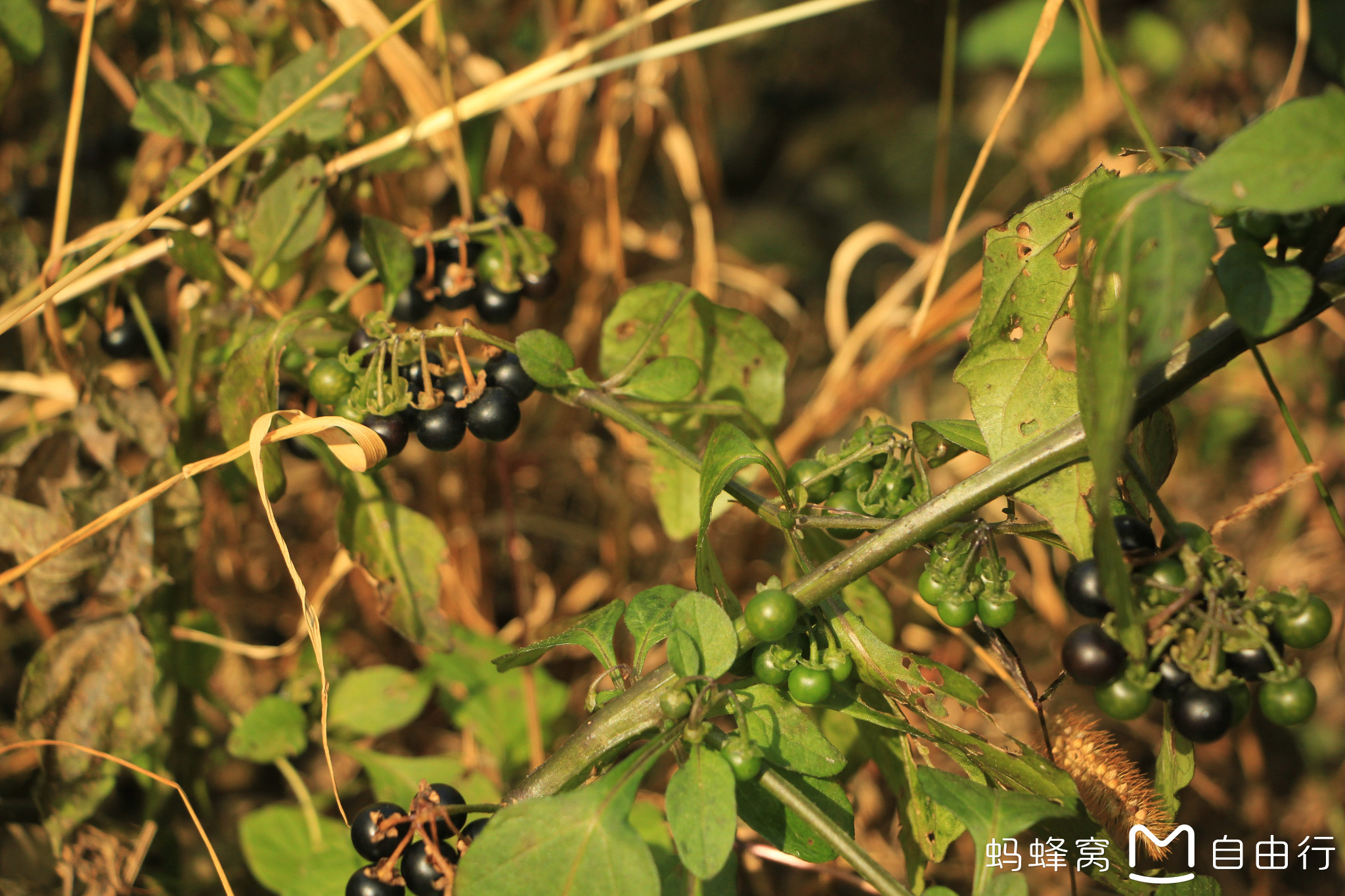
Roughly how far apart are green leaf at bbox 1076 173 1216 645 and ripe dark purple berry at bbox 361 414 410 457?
0.57 meters

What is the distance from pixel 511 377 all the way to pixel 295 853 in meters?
0.72

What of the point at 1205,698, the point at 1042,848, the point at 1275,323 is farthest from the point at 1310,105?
the point at 1042,848

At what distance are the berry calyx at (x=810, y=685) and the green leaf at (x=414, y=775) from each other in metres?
0.63

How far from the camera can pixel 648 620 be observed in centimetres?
82

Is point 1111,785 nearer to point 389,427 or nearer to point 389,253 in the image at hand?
point 389,427

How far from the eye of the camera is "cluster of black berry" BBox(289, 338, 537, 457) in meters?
0.84

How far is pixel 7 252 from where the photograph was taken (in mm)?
1135

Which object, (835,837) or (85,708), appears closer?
(835,837)

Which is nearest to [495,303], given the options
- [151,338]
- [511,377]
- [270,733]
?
[511,377]

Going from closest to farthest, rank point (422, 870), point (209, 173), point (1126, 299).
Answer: point (1126, 299) → point (422, 870) → point (209, 173)

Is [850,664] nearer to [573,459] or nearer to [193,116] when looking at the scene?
[193,116]

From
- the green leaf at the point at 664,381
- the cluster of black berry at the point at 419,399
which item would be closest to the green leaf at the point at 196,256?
the cluster of black berry at the point at 419,399

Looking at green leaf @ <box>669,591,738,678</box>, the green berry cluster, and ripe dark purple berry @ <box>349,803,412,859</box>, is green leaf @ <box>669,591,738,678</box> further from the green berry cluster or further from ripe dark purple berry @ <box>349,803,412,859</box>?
ripe dark purple berry @ <box>349,803,412,859</box>

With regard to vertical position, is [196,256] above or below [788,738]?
above
